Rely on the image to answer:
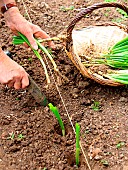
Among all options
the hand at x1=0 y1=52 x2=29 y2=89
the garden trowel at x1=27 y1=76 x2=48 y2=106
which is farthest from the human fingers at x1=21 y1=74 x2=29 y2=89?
the garden trowel at x1=27 y1=76 x2=48 y2=106

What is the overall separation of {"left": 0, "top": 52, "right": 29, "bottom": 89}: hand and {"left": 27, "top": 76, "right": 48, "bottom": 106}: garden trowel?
0.39ft

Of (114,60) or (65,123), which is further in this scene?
(114,60)

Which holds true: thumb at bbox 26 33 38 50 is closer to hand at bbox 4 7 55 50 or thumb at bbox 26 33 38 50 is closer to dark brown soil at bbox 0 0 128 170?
hand at bbox 4 7 55 50

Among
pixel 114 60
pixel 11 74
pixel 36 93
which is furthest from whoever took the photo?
pixel 114 60

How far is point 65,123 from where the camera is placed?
2662 mm

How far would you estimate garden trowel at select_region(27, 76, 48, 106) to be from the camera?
255cm

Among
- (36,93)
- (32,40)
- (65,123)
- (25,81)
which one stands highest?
(32,40)

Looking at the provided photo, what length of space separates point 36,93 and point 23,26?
1.54 feet

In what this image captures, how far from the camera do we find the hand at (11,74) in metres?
2.35

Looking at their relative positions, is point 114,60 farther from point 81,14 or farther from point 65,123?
point 65,123

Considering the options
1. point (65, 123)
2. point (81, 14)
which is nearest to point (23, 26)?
point (81, 14)

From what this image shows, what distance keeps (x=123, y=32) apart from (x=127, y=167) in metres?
1.22

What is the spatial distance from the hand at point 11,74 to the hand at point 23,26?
302 millimetres

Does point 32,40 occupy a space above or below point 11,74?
above
